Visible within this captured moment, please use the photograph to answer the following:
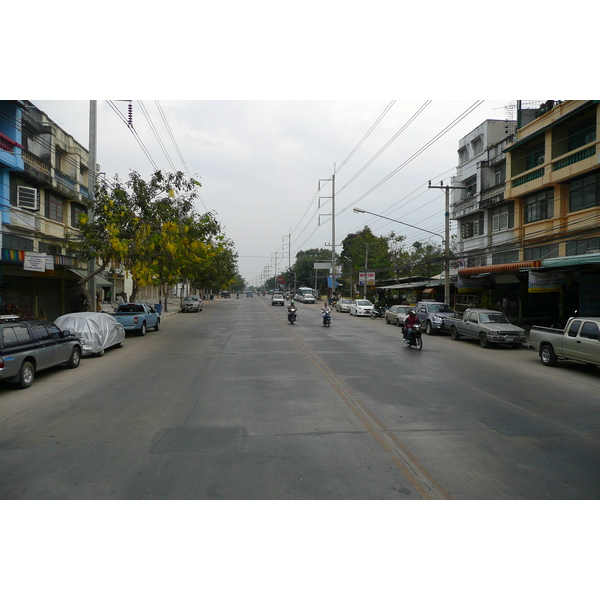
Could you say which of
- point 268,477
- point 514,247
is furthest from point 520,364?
point 514,247

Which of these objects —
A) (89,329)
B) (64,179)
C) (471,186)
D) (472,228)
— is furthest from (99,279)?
(471,186)

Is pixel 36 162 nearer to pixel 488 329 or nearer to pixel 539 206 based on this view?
pixel 488 329

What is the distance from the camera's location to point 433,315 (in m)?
24.7

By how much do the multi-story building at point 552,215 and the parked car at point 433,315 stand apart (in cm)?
372

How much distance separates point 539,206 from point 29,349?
1085 inches

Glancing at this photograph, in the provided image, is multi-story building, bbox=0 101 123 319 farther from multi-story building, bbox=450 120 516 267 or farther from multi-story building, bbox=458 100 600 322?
multi-story building, bbox=450 120 516 267

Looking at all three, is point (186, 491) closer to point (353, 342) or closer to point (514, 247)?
point (353, 342)

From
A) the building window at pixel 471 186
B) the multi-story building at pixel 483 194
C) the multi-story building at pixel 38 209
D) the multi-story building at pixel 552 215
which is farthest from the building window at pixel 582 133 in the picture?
the multi-story building at pixel 38 209

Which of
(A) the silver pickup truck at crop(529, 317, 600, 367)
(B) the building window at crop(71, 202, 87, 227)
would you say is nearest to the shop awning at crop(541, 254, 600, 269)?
(A) the silver pickup truck at crop(529, 317, 600, 367)

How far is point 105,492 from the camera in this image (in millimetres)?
5152

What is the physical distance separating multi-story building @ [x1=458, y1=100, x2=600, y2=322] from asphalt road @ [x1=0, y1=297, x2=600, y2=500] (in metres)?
9.34

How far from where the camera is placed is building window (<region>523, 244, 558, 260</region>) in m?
26.3

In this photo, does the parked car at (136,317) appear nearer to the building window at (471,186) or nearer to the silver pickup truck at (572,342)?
the silver pickup truck at (572,342)

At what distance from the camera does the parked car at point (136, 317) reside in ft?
75.3
